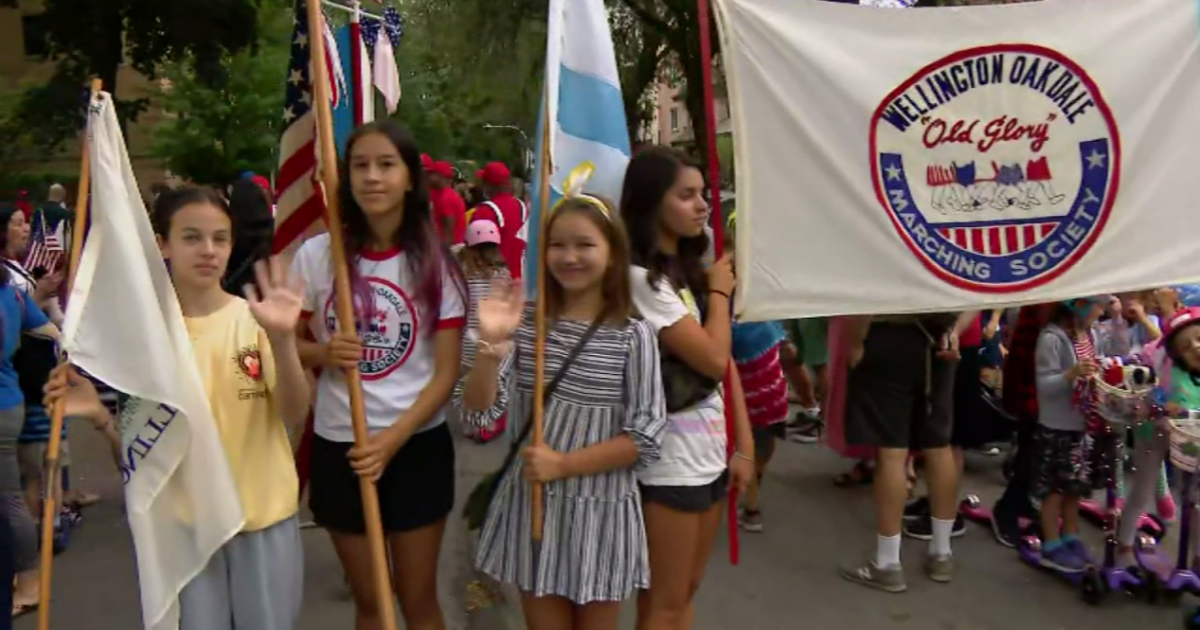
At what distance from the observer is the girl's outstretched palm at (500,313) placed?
2586 mm

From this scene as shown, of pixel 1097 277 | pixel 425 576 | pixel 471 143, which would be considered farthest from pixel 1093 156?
pixel 471 143

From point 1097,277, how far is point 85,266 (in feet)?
10.8

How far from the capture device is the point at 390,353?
8.81 ft

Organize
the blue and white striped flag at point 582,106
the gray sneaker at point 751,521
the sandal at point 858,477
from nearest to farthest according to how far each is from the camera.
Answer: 1. the blue and white striped flag at point 582,106
2. the gray sneaker at point 751,521
3. the sandal at point 858,477

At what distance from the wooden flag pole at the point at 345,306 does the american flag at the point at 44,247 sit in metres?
4.63

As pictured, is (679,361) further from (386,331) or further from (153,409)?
(153,409)

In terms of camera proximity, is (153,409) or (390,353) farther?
(390,353)

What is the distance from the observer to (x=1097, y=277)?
353cm

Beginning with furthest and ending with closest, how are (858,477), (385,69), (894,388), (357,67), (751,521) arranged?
(858,477)
(385,69)
(751,521)
(894,388)
(357,67)

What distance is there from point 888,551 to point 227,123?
1868 centimetres

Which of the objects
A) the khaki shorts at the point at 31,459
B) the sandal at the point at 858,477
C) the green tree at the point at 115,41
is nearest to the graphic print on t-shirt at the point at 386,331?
the khaki shorts at the point at 31,459

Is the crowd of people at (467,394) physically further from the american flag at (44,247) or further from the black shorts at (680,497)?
the american flag at (44,247)

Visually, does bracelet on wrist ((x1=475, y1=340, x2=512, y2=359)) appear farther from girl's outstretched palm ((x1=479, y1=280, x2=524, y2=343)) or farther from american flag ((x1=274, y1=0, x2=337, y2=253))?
american flag ((x1=274, y1=0, x2=337, y2=253))

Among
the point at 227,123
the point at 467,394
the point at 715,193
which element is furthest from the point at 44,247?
the point at 227,123
